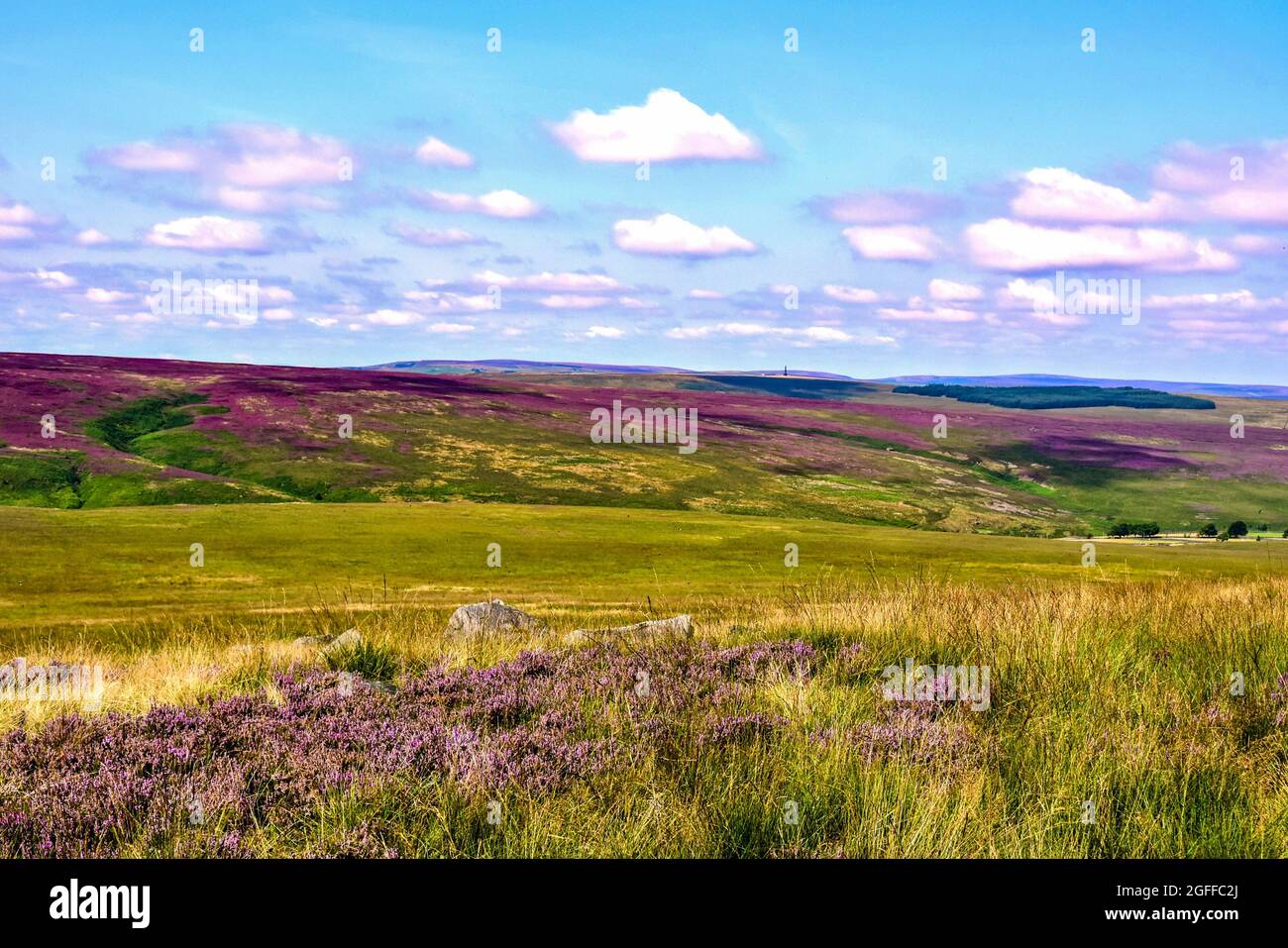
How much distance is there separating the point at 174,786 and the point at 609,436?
9842 centimetres

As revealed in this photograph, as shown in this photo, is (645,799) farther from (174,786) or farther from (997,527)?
(997,527)

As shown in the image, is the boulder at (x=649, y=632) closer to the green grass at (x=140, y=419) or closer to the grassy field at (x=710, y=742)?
the grassy field at (x=710, y=742)

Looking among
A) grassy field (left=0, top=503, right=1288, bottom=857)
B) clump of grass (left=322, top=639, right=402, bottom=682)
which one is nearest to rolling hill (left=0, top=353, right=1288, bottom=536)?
clump of grass (left=322, top=639, right=402, bottom=682)

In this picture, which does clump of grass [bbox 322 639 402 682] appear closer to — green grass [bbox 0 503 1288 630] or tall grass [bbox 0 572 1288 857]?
tall grass [bbox 0 572 1288 857]

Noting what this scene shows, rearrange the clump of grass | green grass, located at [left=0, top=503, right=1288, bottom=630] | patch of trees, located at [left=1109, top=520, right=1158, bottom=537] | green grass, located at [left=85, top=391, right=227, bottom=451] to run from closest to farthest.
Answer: the clump of grass, green grass, located at [left=0, top=503, right=1288, bottom=630], green grass, located at [left=85, top=391, right=227, bottom=451], patch of trees, located at [left=1109, top=520, right=1158, bottom=537]

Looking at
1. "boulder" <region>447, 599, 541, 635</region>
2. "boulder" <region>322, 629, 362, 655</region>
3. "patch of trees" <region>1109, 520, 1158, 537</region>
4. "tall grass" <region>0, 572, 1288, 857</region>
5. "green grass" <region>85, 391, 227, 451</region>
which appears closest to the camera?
"tall grass" <region>0, 572, 1288, 857</region>

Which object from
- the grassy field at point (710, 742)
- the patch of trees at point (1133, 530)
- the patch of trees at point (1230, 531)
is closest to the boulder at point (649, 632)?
the grassy field at point (710, 742)

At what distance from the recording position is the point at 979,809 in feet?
19.2

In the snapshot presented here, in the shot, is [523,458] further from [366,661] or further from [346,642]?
[366,661]

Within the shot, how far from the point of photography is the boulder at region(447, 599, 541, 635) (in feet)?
44.4

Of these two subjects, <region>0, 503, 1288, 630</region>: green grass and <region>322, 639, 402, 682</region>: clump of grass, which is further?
<region>0, 503, 1288, 630</region>: green grass

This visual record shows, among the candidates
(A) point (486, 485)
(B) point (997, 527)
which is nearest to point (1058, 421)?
(B) point (997, 527)

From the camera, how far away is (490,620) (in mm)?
14266

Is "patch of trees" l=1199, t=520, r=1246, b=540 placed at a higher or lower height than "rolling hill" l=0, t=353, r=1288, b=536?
lower
